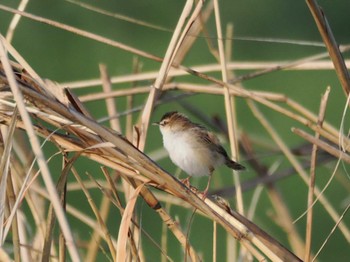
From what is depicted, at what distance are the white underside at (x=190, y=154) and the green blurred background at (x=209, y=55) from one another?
107 inches

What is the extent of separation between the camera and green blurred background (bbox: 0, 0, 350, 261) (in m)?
8.38

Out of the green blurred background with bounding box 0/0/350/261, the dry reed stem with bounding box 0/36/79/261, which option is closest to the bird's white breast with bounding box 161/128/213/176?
the dry reed stem with bounding box 0/36/79/261

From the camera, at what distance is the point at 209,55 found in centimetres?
1091

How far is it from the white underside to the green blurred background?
273 centimetres

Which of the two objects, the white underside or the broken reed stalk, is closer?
the broken reed stalk

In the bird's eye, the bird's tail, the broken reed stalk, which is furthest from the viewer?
the bird's eye

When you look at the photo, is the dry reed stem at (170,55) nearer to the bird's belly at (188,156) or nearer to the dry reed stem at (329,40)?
the dry reed stem at (329,40)

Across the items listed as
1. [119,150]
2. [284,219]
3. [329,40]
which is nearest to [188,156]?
[284,219]

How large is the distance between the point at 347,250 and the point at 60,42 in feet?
15.4

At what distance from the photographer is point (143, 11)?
40.3ft

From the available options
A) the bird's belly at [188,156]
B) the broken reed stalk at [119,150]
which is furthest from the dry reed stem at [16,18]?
the bird's belly at [188,156]

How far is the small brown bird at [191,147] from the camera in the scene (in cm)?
491

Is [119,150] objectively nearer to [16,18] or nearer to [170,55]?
[170,55]

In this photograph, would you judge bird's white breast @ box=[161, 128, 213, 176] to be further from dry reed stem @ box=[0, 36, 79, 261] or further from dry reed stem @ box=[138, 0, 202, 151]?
dry reed stem @ box=[0, 36, 79, 261]
